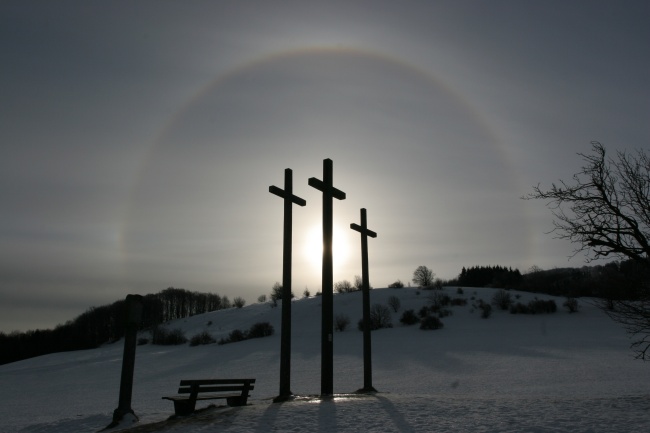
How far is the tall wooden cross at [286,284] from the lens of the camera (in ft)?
44.6

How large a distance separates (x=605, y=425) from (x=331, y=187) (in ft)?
27.9

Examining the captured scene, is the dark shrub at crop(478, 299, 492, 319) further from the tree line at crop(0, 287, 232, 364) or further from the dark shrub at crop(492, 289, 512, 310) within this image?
the tree line at crop(0, 287, 232, 364)

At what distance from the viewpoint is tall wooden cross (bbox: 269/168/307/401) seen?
536 inches

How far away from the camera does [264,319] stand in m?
74.9

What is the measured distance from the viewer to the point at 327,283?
1362 centimetres

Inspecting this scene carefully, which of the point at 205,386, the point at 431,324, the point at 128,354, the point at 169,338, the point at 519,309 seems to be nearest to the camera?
the point at 128,354

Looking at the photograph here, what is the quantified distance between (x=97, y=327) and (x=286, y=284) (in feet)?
412

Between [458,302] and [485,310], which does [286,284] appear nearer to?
[485,310]

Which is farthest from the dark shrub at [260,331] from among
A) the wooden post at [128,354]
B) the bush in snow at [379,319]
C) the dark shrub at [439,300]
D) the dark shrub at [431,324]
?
the wooden post at [128,354]

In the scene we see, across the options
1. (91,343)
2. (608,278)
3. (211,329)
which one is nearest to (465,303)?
(211,329)

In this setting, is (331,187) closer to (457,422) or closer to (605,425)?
(457,422)

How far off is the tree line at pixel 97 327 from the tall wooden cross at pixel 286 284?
50.9 meters

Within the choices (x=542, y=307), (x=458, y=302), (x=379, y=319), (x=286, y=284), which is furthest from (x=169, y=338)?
(x=286, y=284)

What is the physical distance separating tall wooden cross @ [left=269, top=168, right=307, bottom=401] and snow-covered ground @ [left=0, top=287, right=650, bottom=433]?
2.88 feet
